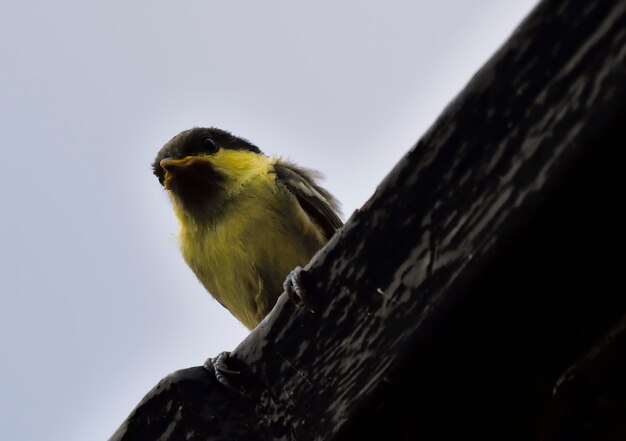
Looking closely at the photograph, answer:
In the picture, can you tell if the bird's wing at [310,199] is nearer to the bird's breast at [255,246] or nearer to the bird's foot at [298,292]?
the bird's breast at [255,246]

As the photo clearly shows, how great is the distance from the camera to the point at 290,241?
4.32 m

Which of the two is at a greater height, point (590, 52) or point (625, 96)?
point (590, 52)

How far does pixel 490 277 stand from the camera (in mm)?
1817

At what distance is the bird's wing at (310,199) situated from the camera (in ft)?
15.1

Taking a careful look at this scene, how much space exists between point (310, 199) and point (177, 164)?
0.88m

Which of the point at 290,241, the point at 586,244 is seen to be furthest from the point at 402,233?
the point at 290,241

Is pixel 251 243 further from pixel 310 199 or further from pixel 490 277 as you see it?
pixel 490 277

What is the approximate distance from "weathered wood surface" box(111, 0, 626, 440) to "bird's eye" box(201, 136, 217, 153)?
11.2ft

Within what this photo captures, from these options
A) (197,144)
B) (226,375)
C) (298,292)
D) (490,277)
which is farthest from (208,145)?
(490,277)

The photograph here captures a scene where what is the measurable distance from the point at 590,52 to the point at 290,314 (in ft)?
2.92

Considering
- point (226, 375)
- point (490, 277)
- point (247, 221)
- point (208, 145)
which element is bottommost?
point (490, 277)

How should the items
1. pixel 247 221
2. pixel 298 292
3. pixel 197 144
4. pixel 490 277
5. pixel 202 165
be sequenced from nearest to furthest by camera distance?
pixel 490 277 → pixel 298 292 → pixel 247 221 → pixel 202 165 → pixel 197 144

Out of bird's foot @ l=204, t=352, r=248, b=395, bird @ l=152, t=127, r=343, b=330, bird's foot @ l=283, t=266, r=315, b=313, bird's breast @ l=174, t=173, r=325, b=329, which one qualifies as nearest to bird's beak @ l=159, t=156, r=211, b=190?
bird @ l=152, t=127, r=343, b=330

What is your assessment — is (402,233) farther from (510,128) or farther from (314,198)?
(314,198)
